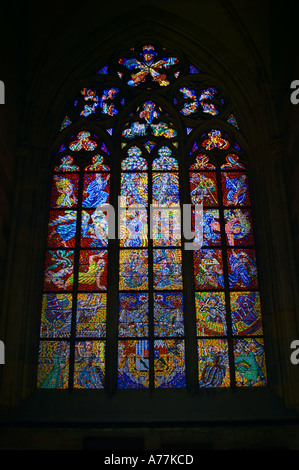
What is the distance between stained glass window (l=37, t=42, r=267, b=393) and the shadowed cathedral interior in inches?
2.3

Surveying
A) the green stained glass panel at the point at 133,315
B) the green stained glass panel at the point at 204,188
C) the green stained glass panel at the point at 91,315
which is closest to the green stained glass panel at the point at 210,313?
the green stained glass panel at the point at 133,315

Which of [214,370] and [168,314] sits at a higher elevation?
[168,314]

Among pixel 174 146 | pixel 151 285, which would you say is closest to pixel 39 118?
pixel 174 146

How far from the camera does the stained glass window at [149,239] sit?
676 cm

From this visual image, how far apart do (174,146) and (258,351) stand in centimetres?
340

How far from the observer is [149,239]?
752cm

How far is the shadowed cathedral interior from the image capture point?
20.0ft

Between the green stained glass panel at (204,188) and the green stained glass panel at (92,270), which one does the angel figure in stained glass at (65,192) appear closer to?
the green stained glass panel at (92,270)

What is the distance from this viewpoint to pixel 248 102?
8.34m

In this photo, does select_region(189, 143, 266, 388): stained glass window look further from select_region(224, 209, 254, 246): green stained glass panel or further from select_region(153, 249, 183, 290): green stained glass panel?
select_region(153, 249, 183, 290): green stained glass panel

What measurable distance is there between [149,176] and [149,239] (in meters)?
1.08

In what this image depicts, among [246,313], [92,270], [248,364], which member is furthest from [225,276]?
[92,270]

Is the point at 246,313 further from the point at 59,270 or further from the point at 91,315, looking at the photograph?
the point at 59,270

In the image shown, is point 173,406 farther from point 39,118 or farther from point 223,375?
point 39,118
